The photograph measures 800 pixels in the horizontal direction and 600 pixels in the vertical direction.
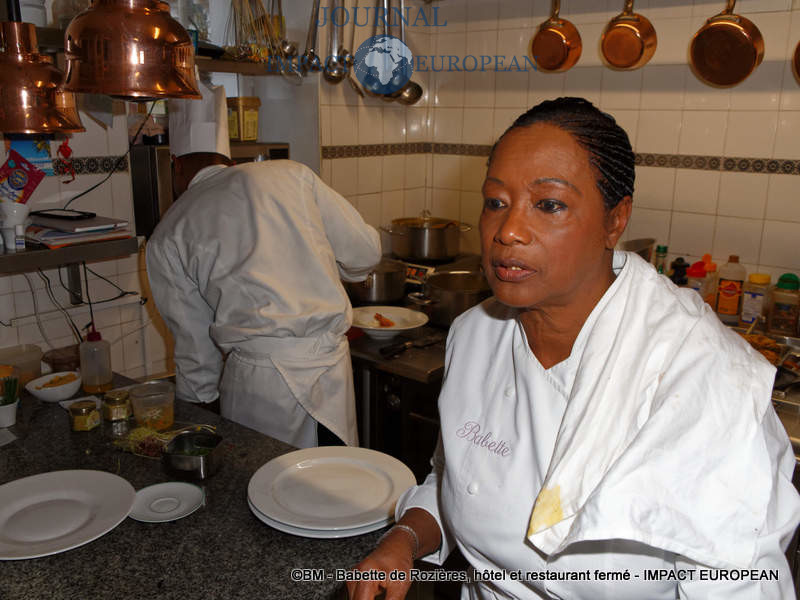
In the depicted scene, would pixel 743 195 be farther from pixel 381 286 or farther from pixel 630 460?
pixel 630 460

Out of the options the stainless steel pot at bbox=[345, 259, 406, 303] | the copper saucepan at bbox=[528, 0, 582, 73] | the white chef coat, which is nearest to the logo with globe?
the copper saucepan at bbox=[528, 0, 582, 73]

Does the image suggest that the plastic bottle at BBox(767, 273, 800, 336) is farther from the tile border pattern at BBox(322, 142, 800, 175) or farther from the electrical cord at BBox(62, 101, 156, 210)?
the electrical cord at BBox(62, 101, 156, 210)

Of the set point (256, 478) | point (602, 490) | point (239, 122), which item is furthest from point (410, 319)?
point (602, 490)

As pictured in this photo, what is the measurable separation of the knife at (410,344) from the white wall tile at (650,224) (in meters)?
0.96

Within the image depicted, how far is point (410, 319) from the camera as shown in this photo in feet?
8.84

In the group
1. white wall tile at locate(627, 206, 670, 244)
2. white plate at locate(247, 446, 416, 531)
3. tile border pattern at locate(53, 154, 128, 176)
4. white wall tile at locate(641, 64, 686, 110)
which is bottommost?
white plate at locate(247, 446, 416, 531)

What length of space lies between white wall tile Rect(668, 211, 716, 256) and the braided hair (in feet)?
6.12

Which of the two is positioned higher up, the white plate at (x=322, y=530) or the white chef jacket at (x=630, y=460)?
the white chef jacket at (x=630, y=460)

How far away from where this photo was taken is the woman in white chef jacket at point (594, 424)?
0.82m

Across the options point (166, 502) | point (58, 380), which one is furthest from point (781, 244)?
point (58, 380)

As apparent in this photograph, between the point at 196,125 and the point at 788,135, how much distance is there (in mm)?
2121

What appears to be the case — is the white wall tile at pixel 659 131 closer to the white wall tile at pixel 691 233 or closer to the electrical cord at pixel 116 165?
the white wall tile at pixel 691 233

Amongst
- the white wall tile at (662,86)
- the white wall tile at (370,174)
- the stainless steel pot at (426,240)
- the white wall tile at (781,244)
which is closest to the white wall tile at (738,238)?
the white wall tile at (781,244)

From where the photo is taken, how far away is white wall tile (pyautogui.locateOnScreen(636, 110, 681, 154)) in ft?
8.70
